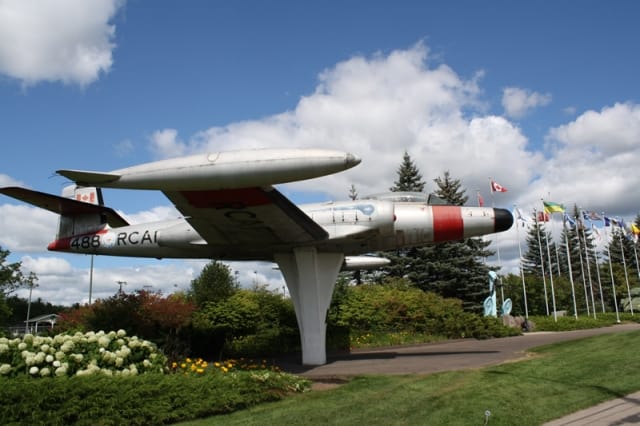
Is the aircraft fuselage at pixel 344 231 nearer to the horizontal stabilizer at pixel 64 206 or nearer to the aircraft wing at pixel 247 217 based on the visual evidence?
the aircraft wing at pixel 247 217

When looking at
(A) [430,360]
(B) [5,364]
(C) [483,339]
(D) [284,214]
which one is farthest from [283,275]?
(C) [483,339]

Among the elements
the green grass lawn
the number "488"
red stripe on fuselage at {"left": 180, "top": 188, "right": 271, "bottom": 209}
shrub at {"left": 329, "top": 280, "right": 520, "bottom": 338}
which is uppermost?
red stripe on fuselage at {"left": 180, "top": 188, "right": 271, "bottom": 209}

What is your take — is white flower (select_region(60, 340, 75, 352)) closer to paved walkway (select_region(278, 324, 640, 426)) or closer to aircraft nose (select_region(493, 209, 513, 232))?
Answer: paved walkway (select_region(278, 324, 640, 426))

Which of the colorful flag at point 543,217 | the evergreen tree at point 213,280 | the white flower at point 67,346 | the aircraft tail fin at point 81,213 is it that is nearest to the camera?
the white flower at point 67,346

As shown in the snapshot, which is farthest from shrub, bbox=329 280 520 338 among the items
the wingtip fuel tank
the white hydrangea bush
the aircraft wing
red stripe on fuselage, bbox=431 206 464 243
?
the wingtip fuel tank

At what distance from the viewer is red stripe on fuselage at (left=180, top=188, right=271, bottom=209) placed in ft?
36.5

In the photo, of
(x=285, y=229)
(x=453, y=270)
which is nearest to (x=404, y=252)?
(x=453, y=270)

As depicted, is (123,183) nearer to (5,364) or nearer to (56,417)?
(5,364)

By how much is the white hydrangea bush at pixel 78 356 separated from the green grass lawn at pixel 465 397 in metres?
2.48

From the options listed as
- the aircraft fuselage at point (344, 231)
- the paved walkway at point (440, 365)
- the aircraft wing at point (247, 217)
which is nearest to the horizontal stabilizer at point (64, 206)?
the aircraft fuselage at point (344, 231)

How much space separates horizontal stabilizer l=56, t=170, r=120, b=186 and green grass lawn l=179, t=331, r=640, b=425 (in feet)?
15.6

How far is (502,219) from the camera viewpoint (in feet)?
45.9

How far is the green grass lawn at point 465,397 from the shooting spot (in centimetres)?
655

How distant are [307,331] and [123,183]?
7.14 metres
